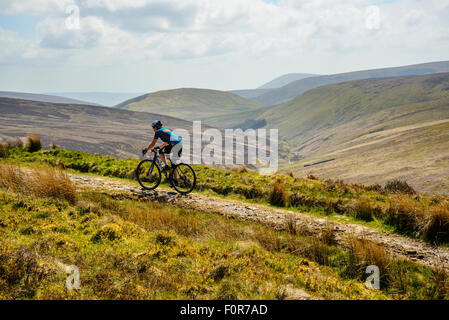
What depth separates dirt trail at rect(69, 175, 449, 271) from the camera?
849 cm

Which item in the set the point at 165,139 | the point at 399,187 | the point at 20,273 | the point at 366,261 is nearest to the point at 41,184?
the point at 165,139

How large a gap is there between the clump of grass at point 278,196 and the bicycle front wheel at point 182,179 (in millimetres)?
3306

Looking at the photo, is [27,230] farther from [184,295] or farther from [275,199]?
[275,199]

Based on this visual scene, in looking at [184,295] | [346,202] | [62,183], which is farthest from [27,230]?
[346,202]

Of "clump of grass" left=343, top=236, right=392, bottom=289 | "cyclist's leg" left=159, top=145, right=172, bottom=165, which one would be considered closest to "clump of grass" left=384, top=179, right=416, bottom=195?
"clump of grass" left=343, top=236, right=392, bottom=289

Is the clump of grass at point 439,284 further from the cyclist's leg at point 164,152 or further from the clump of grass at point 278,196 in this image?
the cyclist's leg at point 164,152

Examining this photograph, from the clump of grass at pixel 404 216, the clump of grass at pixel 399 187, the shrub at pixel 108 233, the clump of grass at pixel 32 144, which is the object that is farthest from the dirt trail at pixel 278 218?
the clump of grass at pixel 32 144

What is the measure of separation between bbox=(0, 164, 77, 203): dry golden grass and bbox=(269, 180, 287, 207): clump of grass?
7.50m

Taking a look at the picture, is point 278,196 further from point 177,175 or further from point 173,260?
point 173,260

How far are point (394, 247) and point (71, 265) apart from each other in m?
8.07

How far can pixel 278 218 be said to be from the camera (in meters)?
11.1

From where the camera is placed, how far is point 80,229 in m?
8.88

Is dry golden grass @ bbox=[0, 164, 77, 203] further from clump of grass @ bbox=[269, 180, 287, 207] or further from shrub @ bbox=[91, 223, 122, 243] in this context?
clump of grass @ bbox=[269, 180, 287, 207]

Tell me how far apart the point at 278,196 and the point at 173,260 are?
22.8ft
